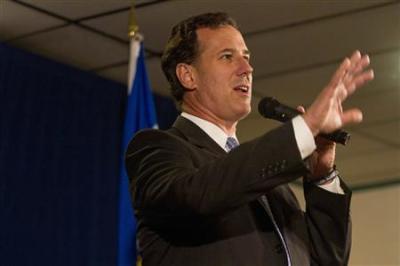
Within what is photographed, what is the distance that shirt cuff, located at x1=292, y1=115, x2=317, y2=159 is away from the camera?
5.49ft

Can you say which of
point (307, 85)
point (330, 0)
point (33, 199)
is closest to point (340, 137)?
point (330, 0)

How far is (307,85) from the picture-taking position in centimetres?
593

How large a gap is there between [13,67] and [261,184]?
11.1ft

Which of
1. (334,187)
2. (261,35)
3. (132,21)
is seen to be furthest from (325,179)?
(261,35)

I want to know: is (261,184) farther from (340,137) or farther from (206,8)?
(206,8)

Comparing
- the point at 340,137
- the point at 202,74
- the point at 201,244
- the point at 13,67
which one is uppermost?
the point at 13,67

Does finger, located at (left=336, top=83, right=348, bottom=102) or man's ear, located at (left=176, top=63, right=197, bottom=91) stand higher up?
man's ear, located at (left=176, top=63, right=197, bottom=91)

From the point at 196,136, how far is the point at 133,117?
2831mm

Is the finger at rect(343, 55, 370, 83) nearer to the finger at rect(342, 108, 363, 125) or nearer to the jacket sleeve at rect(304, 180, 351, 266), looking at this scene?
the finger at rect(342, 108, 363, 125)

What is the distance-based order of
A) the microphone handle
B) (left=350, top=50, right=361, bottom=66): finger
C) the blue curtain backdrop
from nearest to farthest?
(left=350, top=50, right=361, bottom=66): finger → the microphone handle → the blue curtain backdrop

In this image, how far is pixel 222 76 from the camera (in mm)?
2115

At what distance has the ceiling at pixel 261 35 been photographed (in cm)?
464

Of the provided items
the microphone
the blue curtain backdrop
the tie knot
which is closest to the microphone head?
the microphone

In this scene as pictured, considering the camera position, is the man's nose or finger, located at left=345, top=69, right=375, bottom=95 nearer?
finger, located at left=345, top=69, right=375, bottom=95
